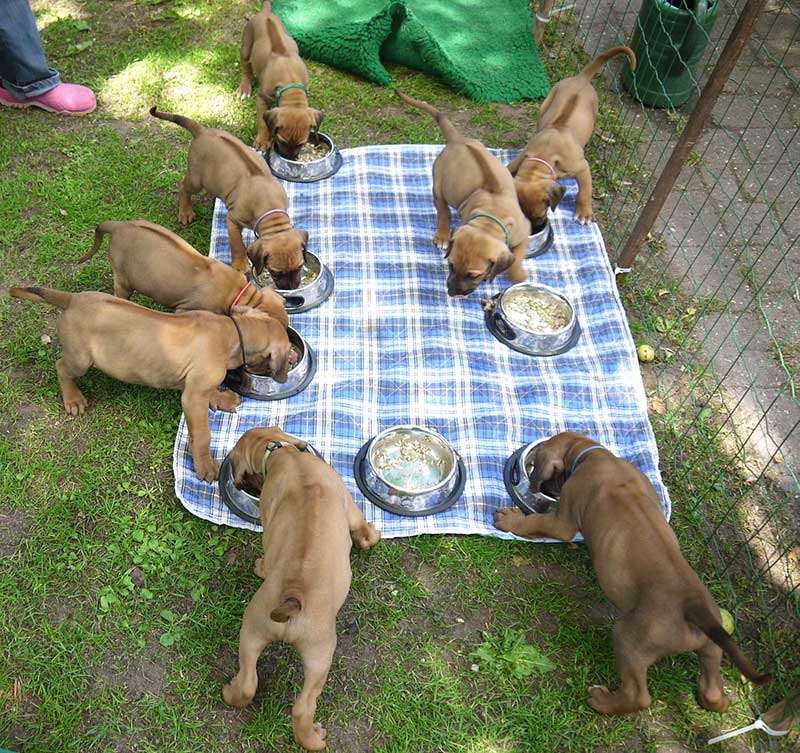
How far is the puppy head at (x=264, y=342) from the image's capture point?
444 cm

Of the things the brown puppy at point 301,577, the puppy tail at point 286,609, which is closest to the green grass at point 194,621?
the brown puppy at point 301,577

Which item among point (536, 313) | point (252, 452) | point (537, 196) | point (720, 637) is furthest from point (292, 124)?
point (720, 637)

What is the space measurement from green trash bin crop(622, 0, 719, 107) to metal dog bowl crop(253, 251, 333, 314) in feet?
12.0

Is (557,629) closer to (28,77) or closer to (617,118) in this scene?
(617,118)

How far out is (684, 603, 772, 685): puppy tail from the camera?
295 centimetres

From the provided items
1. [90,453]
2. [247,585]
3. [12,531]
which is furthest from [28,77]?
[247,585]

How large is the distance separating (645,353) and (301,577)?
337 cm

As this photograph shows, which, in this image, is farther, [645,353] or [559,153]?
[559,153]

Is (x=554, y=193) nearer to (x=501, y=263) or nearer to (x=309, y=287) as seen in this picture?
(x=501, y=263)

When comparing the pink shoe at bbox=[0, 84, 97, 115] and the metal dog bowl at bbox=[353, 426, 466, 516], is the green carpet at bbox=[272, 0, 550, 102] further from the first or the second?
the metal dog bowl at bbox=[353, 426, 466, 516]

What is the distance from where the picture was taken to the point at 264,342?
4.45 metres

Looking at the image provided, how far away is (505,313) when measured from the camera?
5359 mm

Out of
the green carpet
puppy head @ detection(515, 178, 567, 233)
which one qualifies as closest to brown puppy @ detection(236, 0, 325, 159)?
the green carpet

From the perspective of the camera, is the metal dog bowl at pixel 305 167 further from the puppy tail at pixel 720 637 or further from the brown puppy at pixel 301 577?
the puppy tail at pixel 720 637
